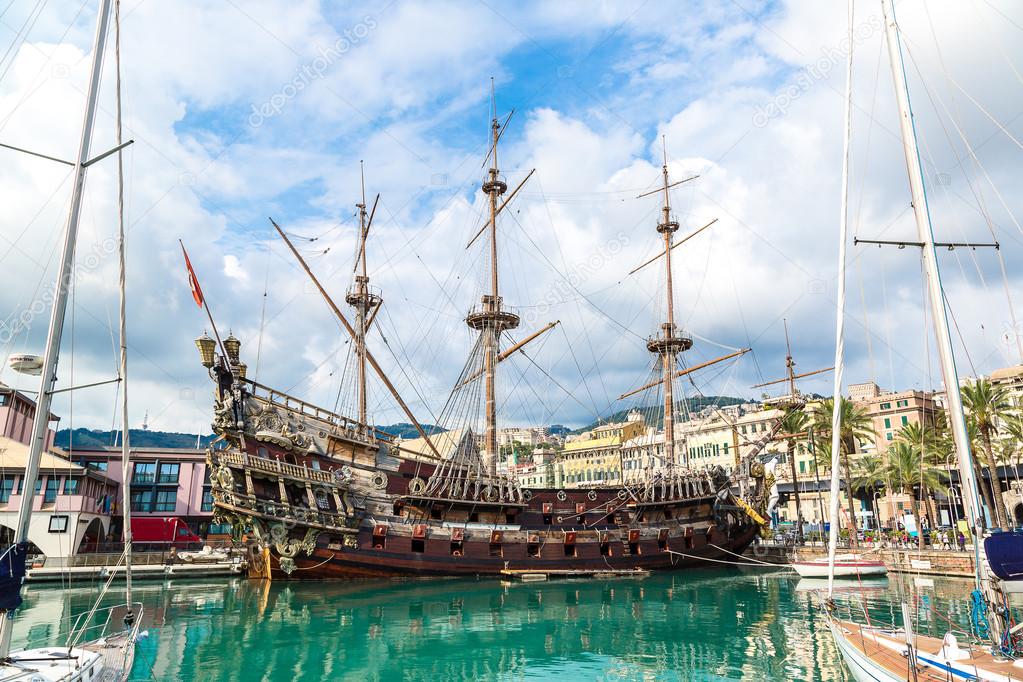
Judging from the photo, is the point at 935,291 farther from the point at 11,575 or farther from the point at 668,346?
the point at 668,346

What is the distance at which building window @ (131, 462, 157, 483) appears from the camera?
52.0 m

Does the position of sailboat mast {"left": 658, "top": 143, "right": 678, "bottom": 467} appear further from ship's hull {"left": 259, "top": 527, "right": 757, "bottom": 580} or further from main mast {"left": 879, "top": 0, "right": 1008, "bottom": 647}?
main mast {"left": 879, "top": 0, "right": 1008, "bottom": 647}

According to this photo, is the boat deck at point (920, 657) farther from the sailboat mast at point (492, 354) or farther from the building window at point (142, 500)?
the building window at point (142, 500)

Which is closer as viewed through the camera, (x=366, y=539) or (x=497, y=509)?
(x=366, y=539)

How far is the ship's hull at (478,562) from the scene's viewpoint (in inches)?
1307

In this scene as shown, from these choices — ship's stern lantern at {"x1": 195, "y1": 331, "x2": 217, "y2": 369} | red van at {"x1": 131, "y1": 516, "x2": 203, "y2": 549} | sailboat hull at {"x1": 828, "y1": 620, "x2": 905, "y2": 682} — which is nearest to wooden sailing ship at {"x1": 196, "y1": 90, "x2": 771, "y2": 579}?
ship's stern lantern at {"x1": 195, "y1": 331, "x2": 217, "y2": 369}

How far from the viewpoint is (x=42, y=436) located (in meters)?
10.3

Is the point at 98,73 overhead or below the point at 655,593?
overhead

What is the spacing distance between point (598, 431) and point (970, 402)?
8808 centimetres

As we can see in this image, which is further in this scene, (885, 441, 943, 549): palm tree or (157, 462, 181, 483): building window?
(157, 462, 181, 483): building window

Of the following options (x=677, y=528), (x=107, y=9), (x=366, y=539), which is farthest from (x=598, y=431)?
(x=107, y=9)

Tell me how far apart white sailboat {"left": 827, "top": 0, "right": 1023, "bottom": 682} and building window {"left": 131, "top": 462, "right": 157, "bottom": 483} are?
54.1m

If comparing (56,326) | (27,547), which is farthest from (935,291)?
(27,547)

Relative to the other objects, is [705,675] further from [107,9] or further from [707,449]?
[707,449]
